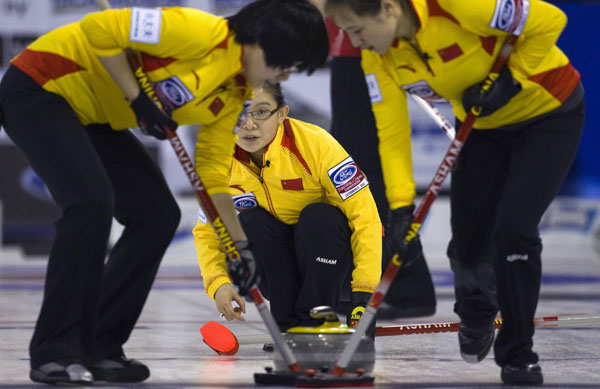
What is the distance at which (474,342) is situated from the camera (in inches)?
131

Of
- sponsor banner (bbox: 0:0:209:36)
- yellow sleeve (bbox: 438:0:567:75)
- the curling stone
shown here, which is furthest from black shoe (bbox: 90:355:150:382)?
A: sponsor banner (bbox: 0:0:209:36)

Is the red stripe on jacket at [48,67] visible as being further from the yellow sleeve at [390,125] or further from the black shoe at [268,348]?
the black shoe at [268,348]

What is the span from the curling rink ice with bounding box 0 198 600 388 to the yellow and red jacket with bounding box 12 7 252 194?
28.2 inches

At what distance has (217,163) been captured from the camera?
2.97 m

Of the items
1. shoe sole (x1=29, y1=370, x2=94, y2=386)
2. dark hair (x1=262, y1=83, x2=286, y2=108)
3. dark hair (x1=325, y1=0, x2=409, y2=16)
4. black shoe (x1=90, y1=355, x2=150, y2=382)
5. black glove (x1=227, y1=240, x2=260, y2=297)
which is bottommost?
black shoe (x1=90, y1=355, x2=150, y2=382)

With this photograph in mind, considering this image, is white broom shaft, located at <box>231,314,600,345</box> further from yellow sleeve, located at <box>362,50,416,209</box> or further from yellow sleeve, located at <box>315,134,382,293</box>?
yellow sleeve, located at <box>362,50,416,209</box>

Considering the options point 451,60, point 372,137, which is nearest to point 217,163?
point 451,60

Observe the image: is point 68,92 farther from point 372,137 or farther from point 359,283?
point 372,137

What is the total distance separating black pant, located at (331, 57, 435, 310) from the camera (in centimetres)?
464

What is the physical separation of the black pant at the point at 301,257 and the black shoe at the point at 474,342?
0.45 m

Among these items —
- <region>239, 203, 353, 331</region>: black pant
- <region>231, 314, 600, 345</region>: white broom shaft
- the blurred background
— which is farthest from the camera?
the blurred background

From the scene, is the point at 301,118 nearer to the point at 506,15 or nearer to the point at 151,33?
the point at 506,15

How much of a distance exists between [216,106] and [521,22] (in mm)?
901

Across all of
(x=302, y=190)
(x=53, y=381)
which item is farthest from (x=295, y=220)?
(x=53, y=381)
